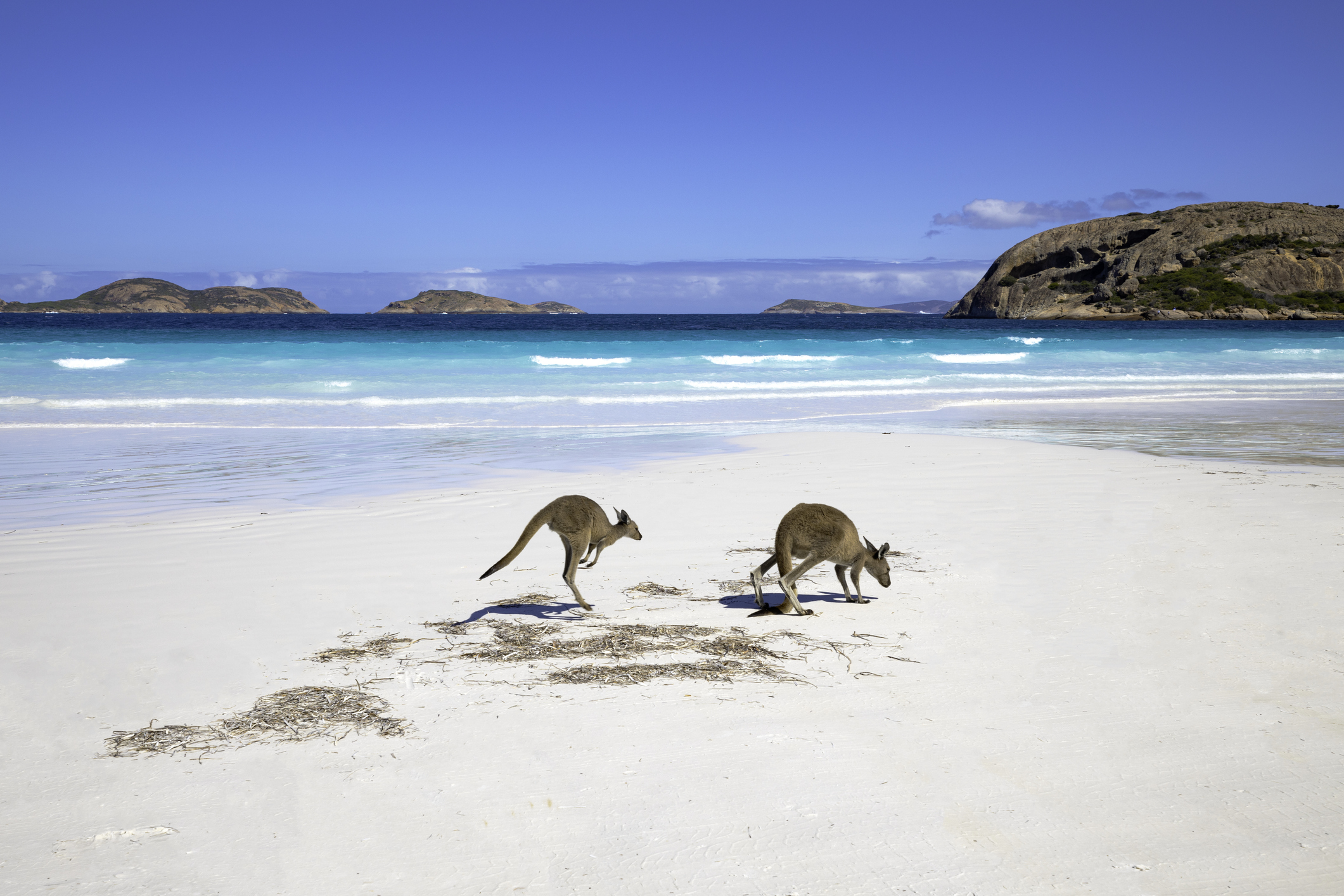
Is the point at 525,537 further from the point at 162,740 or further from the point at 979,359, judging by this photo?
the point at 979,359

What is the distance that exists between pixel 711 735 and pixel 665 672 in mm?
651

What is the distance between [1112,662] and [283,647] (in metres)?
3.95

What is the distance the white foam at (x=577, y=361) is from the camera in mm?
31078

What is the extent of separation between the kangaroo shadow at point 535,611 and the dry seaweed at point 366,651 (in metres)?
0.38

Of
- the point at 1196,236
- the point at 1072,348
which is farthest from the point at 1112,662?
the point at 1196,236

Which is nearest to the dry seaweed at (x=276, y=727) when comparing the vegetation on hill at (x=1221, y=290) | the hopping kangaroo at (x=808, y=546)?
the hopping kangaroo at (x=808, y=546)

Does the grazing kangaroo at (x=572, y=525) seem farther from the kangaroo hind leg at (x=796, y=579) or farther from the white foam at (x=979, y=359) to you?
the white foam at (x=979, y=359)

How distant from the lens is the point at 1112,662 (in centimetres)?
411

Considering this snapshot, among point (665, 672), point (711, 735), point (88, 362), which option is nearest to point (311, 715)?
point (665, 672)

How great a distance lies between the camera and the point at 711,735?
3.36m

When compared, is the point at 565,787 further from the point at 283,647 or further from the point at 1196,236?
the point at 1196,236

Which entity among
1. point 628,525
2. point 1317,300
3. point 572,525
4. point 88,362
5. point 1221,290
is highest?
point 1221,290

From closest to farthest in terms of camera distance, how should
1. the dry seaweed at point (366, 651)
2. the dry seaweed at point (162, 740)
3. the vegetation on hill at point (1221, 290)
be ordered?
the dry seaweed at point (162, 740) < the dry seaweed at point (366, 651) < the vegetation on hill at point (1221, 290)

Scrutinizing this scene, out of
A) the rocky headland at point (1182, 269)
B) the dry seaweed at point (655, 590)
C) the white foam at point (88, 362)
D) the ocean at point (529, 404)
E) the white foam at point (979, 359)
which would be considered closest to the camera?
the dry seaweed at point (655, 590)
